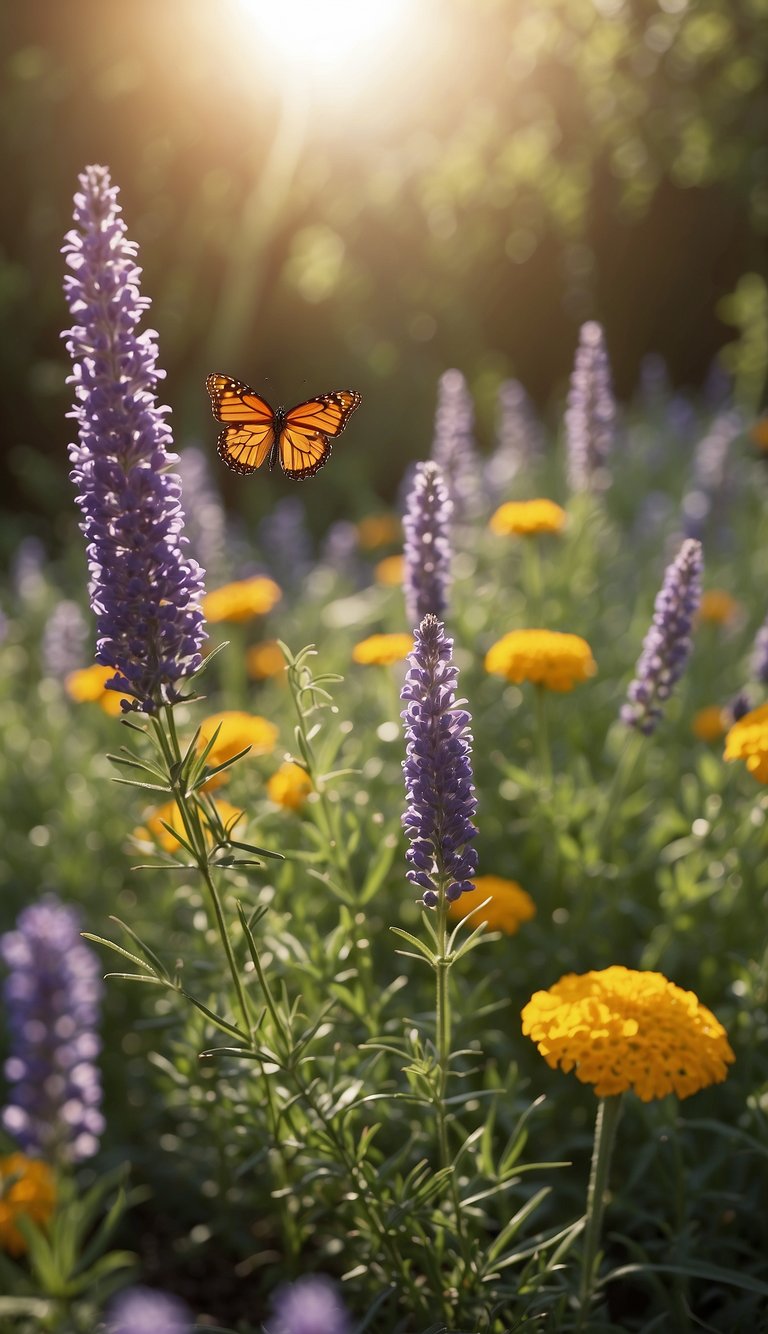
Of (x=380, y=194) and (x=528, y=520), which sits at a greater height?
(x=380, y=194)

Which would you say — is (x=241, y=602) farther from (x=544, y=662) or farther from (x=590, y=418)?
(x=590, y=418)

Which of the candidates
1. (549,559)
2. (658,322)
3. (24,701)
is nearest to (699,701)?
(549,559)

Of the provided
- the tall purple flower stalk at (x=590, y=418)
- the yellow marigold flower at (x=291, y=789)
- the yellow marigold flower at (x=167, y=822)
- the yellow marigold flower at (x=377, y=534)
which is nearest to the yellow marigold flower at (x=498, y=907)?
the yellow marigold flower at (x=291, y=789)

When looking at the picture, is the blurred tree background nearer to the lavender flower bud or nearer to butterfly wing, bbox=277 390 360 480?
the lavender flower bud

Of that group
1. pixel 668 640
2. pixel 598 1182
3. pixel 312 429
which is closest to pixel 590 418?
pixel 668 640

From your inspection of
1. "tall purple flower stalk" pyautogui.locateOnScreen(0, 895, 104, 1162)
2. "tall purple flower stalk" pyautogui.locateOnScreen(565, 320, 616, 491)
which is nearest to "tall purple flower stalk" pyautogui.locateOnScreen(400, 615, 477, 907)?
"tall purple flower stalk" pyautogui.locateOnScreen(0, 895, 104, 1162)
